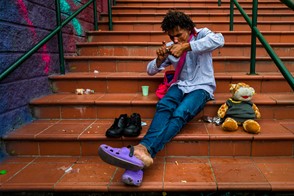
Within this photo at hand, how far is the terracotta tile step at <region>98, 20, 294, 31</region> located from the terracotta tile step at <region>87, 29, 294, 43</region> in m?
0.38

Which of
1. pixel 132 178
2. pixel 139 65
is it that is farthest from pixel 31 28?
pixel 132 178

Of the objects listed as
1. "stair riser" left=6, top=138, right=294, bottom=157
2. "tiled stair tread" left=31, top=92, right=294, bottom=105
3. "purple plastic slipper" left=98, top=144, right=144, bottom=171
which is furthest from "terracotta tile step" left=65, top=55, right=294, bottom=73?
"purple plastic slipper" left=98, top=144, right=144, bottom=171

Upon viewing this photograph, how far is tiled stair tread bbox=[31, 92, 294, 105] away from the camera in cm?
231

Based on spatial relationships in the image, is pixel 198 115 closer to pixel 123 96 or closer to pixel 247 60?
pixel 123 96

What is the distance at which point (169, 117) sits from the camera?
6.48 feet

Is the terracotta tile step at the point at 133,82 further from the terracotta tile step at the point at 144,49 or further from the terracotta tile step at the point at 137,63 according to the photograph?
the terracotta tile step at the point at 144,49

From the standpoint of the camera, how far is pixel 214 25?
4039mm

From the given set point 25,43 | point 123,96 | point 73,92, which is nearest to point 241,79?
point 123,96

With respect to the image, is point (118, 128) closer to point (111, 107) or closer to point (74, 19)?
point (111, 107)

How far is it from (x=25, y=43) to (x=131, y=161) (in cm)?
159

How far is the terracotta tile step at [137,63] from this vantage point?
298cm

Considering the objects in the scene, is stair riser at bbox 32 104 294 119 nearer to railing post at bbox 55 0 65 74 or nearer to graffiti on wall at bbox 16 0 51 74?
graffiti on wall at bbox 16 0 51 74

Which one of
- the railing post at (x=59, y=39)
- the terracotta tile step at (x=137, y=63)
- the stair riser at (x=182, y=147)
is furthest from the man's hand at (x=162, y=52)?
the railing post at (x=59, y=39)

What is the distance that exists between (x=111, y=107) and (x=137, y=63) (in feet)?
2.93
